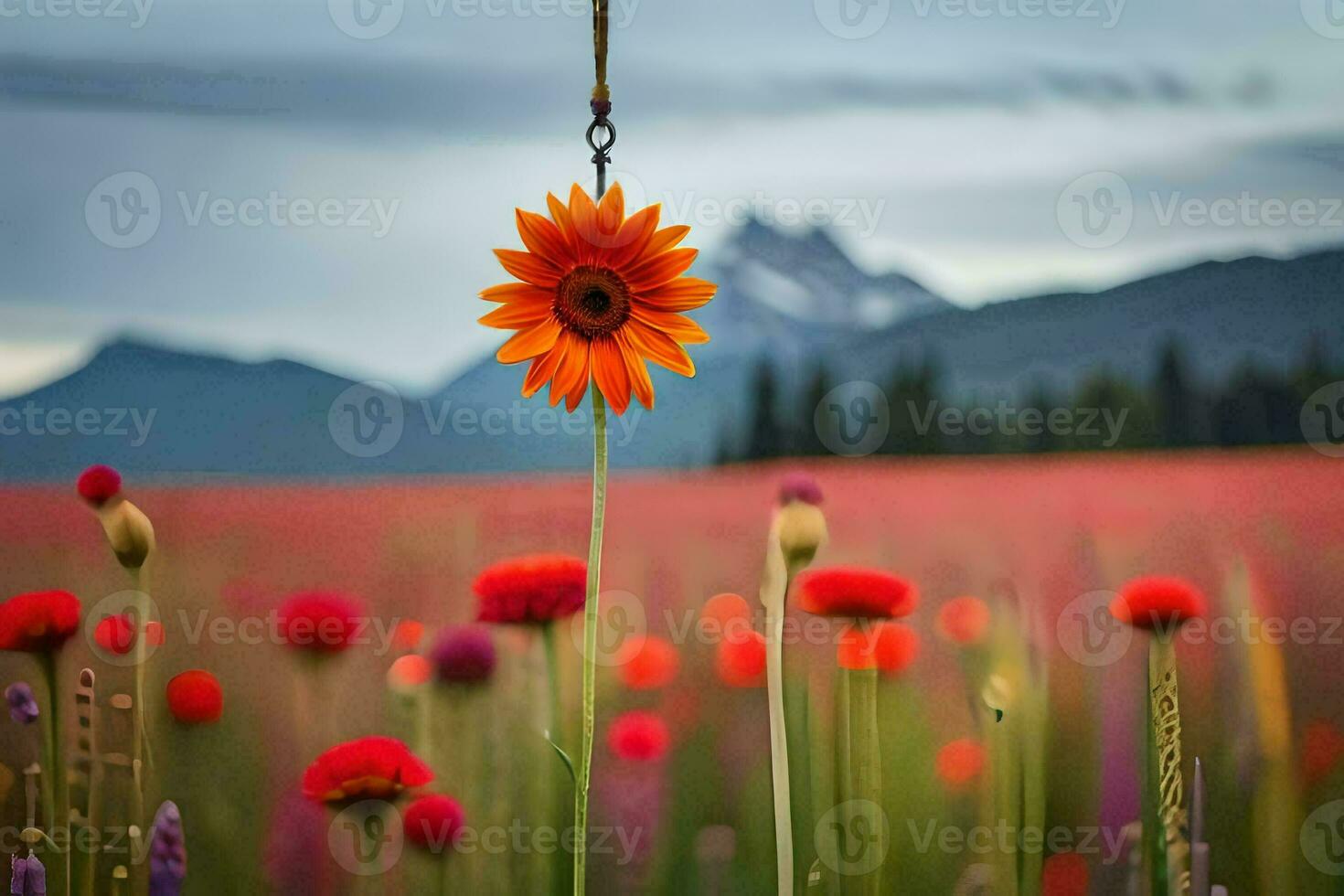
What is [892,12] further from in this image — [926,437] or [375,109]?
[375,109]

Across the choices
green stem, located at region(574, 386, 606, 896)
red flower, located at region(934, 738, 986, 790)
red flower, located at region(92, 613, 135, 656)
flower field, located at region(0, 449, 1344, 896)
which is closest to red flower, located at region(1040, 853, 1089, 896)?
flower field, located at region(0, 449, 1344, 896)

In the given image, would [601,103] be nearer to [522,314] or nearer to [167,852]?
[522,314]

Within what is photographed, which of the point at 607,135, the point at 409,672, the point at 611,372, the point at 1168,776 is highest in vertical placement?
the point at 607,135

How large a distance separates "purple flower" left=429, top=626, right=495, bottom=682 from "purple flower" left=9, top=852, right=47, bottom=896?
0.48 m

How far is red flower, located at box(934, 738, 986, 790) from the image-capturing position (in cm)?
116

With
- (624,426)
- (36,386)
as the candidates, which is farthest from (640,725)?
(36,386)

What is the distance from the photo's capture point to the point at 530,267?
1.10m

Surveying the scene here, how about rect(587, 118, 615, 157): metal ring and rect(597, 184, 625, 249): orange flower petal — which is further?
rect(587, 118, 615, 157): metal ring

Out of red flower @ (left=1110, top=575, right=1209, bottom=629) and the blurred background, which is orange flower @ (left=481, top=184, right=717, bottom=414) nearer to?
the blurred background

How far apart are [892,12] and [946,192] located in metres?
0.22

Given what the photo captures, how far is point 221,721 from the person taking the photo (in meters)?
1.15

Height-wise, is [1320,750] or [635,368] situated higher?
[635,368]

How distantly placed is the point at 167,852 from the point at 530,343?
68cm

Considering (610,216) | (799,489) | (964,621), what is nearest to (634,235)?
(610,216)
